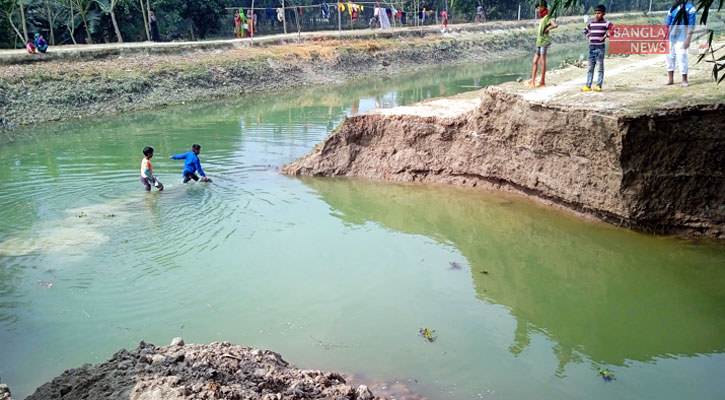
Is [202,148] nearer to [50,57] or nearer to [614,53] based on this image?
[50,57]

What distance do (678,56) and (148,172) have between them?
32.7 feet

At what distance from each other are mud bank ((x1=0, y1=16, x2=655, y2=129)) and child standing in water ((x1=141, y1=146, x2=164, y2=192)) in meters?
10.1

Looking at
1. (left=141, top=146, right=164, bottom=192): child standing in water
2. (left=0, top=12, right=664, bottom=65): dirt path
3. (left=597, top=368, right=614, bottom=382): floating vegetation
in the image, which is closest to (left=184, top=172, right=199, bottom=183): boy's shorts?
(left=141, top=146, right=164, bottom=192): child standing in water

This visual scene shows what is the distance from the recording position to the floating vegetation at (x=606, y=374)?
5.65 meters

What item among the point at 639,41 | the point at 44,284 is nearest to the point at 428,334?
the point at 44,284

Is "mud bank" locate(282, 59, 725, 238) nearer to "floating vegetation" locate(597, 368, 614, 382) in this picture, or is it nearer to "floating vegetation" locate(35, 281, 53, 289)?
"floating vegetation" locate(597, 368, 614, 382)

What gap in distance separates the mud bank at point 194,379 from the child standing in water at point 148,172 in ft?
21.0

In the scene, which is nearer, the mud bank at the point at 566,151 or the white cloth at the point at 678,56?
the mud bank at the point at 566,151

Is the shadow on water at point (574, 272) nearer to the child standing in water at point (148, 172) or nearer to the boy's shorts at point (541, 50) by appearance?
the boy's shorts at point (541, 50)

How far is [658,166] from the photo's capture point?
8.65 m

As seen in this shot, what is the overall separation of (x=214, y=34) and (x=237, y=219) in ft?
90.1

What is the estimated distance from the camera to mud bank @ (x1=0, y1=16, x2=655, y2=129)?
64.5 ft

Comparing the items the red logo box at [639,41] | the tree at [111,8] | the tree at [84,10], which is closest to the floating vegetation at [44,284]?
the red logo box at [639,41]

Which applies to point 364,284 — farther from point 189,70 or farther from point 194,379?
point 189,70
